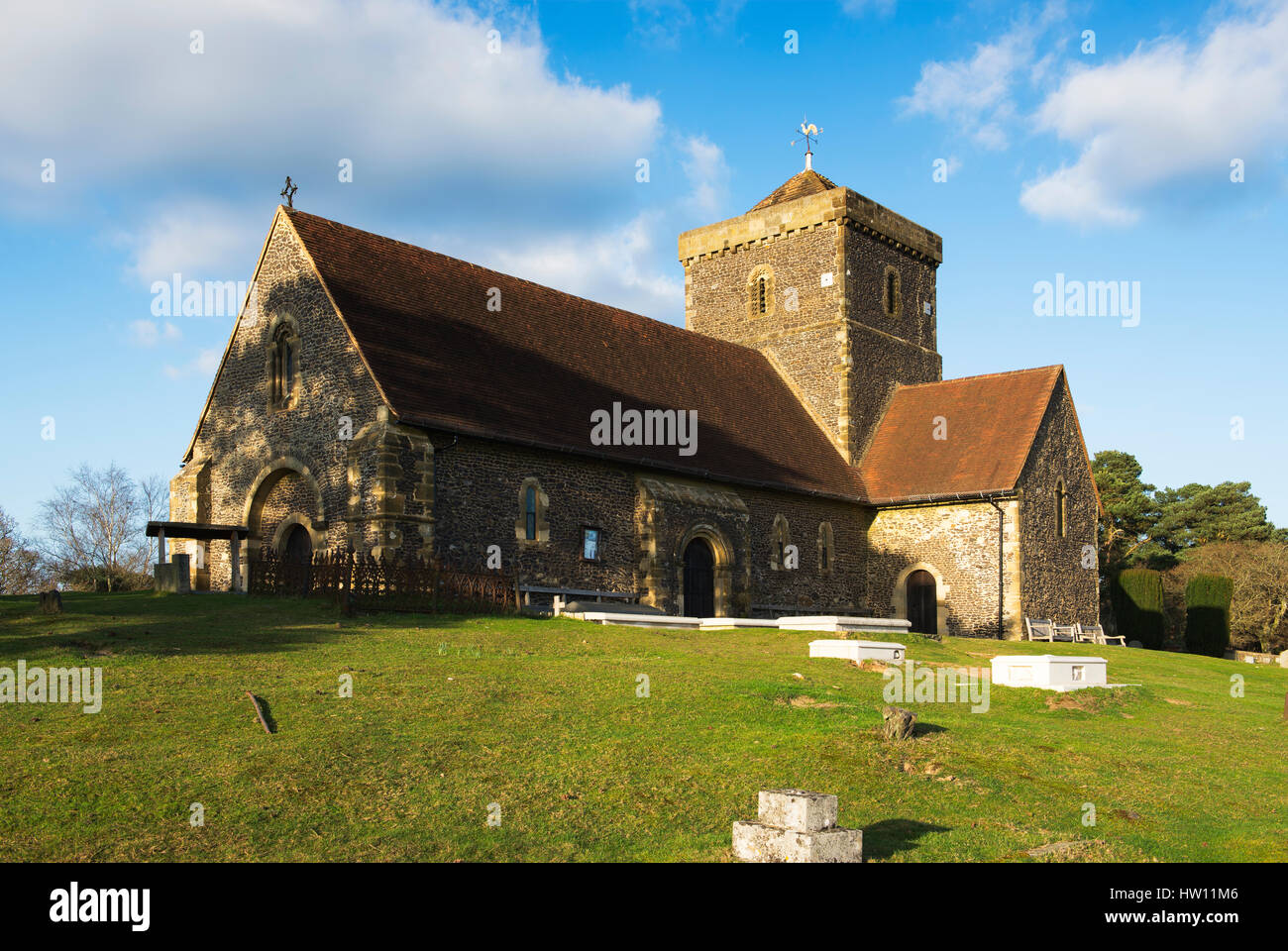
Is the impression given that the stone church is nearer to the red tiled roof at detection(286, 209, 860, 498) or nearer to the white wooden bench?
the red tiled roof at detection(286, 209, 860, 498)

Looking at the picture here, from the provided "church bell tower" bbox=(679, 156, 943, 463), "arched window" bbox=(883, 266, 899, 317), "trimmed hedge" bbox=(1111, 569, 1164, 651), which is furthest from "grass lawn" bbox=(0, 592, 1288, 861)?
"trimmed hedge" bbox=(1111, 569, 1164, 651)

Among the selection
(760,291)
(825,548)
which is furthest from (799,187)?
(825,548)

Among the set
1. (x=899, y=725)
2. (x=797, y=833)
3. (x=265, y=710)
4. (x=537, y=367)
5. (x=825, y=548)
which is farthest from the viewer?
(x=825, y=548)

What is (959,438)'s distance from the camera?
3525cm

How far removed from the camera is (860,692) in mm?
16094

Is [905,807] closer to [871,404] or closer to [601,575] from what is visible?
[601,575]

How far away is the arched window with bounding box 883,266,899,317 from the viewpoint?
129 ft

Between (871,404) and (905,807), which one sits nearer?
(905,807)

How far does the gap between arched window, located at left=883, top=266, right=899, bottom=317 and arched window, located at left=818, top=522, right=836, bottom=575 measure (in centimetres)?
991

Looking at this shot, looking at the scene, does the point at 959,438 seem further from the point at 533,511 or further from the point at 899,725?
the point at 899,725

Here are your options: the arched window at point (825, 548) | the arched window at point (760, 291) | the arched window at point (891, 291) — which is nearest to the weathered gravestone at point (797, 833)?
the arched window at point (825, 548)

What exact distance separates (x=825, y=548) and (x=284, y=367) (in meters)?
16.2

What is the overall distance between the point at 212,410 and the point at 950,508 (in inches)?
815
